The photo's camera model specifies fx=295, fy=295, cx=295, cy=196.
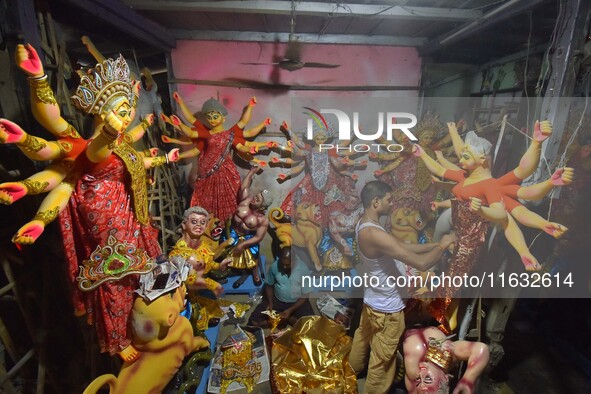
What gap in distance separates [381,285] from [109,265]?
1.60 metres

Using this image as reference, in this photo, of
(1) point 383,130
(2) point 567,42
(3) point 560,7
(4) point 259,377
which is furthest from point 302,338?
(3) point 560,7

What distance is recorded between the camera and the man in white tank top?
70.1 inches

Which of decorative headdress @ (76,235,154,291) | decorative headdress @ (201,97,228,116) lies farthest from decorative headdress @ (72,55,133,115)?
decorative headdress @ (201,97,228,116)

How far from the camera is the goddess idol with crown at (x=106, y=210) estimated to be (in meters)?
1.41

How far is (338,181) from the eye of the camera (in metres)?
3.25

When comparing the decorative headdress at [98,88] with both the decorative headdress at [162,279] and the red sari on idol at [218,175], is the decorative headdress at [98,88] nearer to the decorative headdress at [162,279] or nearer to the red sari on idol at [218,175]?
the decorative headdress at [162,279]

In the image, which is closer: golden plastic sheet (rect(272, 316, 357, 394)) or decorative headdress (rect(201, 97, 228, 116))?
golden plastic sheet (rect(272, 316, 357, 394))

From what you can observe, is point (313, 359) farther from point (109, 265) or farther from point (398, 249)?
point (109, 265)

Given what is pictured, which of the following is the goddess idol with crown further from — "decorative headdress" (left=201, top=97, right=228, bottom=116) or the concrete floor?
"decorative headdress" (left=201, top=97, right=228, bottom=116)

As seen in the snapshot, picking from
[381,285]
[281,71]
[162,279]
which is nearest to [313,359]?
[381,285]

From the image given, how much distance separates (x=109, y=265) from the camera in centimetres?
162

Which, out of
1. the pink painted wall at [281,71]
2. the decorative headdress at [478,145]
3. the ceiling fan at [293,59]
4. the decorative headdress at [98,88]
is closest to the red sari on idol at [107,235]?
the decorative headdress at [98,88]

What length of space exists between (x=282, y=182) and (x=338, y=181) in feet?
2.24

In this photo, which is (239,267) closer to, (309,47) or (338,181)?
(338,181)
